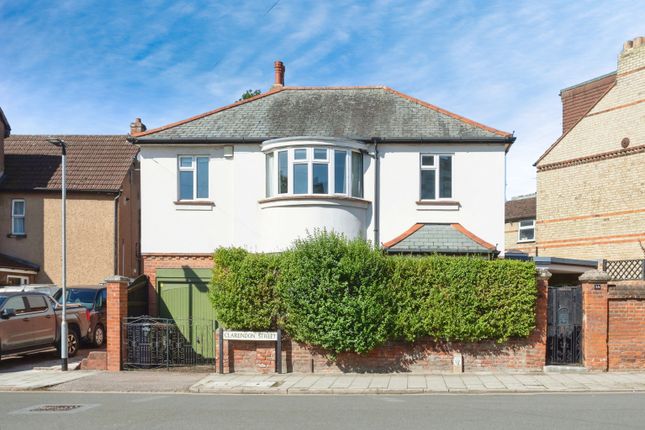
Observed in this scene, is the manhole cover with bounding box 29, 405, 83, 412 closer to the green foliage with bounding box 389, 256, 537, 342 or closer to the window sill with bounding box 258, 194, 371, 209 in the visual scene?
the green foliage with bounding box 389, 256, 537, 342

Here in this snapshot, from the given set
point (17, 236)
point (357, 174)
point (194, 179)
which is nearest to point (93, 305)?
point (194, 179)

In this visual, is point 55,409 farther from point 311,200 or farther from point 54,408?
point 311,200

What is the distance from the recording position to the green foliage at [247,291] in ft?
49.3

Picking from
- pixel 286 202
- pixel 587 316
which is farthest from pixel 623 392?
pixel 286 202

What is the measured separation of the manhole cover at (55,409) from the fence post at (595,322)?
10.6 meters

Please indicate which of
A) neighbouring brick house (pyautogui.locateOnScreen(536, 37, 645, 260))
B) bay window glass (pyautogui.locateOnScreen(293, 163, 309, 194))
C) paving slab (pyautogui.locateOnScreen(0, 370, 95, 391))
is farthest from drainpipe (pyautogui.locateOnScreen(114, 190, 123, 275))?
neighbouring brick house (pyautogui.locateOnScreen(536, 37, 645, 260))

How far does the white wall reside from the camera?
1966 centimetres

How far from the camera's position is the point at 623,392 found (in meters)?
12.7

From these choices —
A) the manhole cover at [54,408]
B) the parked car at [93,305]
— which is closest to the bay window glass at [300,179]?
the parked car at [93,305]

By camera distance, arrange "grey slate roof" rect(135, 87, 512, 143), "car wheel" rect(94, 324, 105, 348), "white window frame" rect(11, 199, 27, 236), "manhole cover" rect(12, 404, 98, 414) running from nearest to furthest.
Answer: "manhole cover" rect(12, 404, 98, 414) → "car wheel" rect(94, 324, 105, 348) → "grey slate roof" rect(135, 87, 512, 143) → "white window frame" rect(11, 199, 27, 236)

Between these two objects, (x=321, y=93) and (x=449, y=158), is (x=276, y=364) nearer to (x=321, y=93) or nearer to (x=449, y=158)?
(x=449, y=158)

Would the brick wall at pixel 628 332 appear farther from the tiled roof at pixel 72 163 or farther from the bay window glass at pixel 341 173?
the tiled roof at pixel 72 163

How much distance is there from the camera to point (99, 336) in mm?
19328

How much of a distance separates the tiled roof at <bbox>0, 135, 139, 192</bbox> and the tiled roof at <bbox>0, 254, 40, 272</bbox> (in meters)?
2.92
